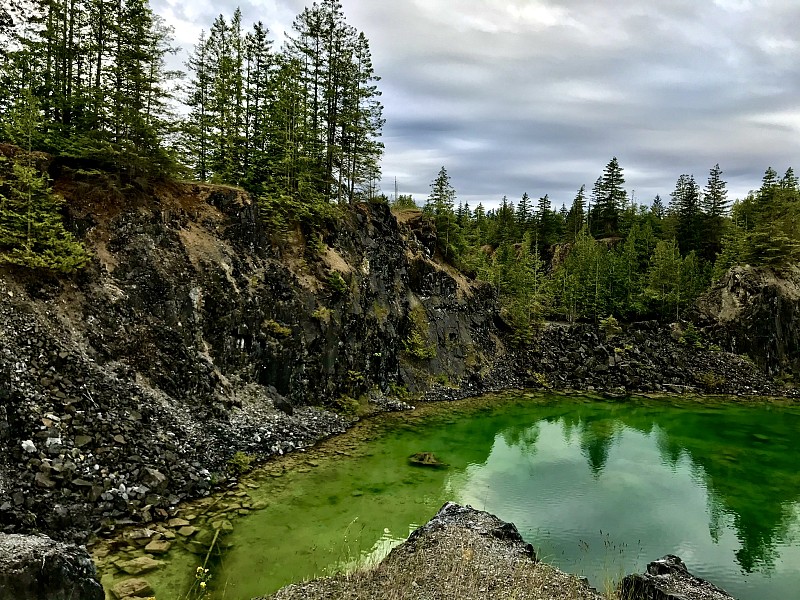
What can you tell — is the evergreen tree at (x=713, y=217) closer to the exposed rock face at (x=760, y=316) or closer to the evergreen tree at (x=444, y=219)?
the exposed rock face at (x=760, y=316)

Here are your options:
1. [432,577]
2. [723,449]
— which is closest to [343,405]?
[432,577]

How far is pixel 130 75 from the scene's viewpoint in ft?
76.8

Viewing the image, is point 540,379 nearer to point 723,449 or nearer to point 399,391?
point 399,391

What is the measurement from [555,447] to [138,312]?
24.1m

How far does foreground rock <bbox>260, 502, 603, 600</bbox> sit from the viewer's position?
1120cm

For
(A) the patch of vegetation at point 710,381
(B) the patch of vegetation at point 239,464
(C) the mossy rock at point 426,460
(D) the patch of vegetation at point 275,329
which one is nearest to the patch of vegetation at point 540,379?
(A) the patch of vegetation at point 710,381

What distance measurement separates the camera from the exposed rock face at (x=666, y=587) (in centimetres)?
1170

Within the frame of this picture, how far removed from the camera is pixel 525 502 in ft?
65.4

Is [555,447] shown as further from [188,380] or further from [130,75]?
[130,75]

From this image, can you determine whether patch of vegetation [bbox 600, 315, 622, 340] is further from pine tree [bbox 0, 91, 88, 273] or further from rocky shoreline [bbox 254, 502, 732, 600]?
pine tree [bbox 0, 91, 88, 273]

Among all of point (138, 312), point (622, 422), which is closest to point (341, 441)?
point (138, 312)

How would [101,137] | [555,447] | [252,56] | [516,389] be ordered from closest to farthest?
[101,137]
[555,447]
[252,56]
[516,389]

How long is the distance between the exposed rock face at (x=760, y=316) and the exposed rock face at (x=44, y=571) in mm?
55499

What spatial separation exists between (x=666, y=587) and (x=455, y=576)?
551 centimetres
